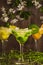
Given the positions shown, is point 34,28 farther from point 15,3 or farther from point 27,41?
point 15,3

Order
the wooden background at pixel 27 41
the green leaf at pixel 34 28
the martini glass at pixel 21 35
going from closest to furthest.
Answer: the martini glass at pixel 21 35 < the green leaf at pixel 34 28 < the wooden background at pixel 27 41

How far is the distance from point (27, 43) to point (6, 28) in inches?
9.7

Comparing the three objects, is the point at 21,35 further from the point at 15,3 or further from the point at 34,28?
the point at 15,3

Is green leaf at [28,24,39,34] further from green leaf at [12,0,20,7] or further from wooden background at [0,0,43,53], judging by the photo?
green leaf at [12,0,20,7]

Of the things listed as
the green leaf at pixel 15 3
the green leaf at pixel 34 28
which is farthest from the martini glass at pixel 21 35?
the green leaf at pixel 15 3

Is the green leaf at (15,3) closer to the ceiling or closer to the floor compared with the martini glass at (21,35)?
closer to the ceiling

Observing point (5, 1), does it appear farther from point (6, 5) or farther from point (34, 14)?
point (34, 14)

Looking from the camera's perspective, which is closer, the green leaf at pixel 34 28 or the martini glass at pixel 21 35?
the martini glass at pixel 21 35

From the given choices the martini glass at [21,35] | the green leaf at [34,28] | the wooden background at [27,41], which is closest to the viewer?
the martini glass at [21,35]

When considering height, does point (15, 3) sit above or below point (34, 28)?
above

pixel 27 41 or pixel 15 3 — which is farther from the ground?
pixel 15 3

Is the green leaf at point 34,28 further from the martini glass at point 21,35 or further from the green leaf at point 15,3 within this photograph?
the green leaf at point 15,3

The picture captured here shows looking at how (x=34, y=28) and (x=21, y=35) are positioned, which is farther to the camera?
(x=34, y=28)

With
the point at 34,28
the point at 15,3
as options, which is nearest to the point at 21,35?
the point at 34,28
